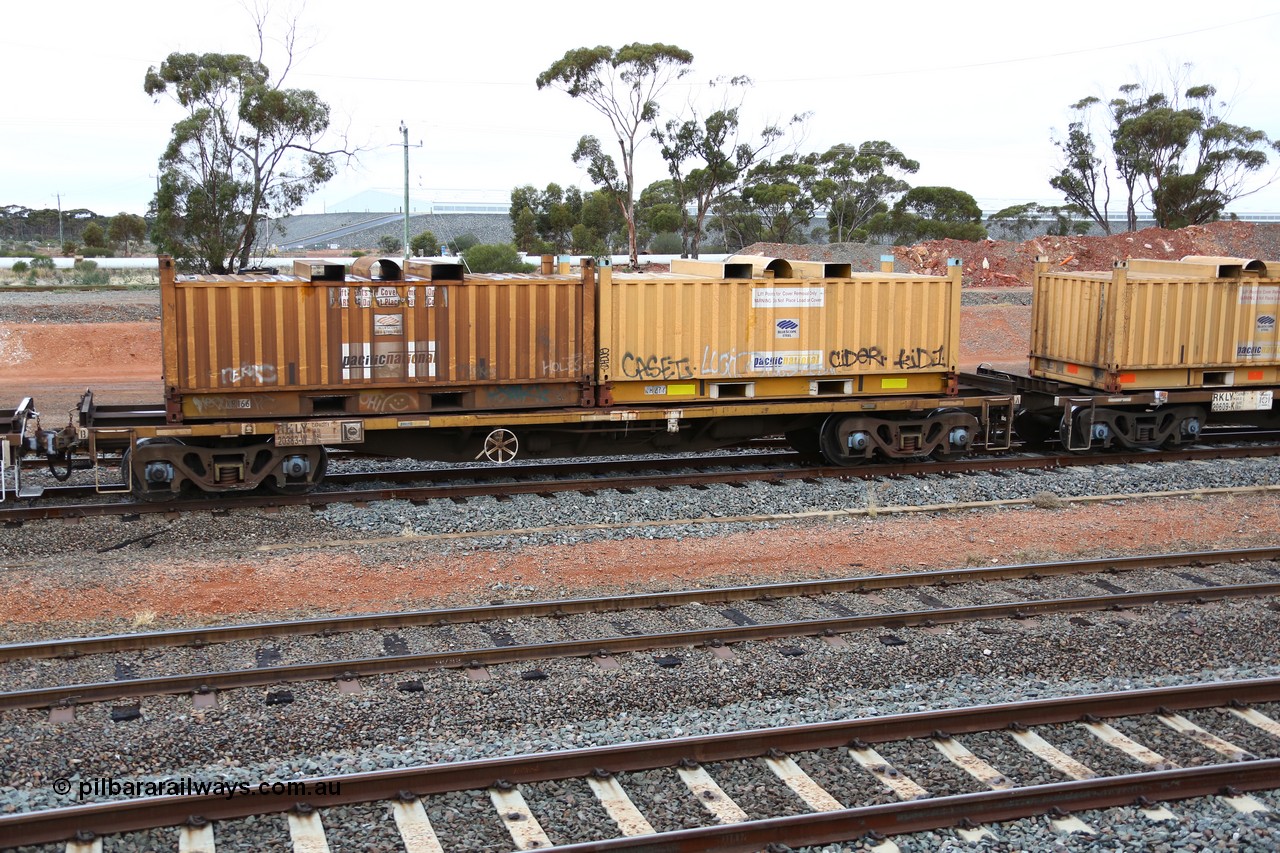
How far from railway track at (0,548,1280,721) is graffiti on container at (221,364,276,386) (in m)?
5.07

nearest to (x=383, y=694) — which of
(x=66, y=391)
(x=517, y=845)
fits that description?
(x=517, y=845)

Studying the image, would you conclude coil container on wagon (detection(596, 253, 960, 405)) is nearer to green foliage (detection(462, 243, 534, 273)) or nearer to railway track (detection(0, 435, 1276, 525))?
railway track (detection(0, 435, 1276, 525))

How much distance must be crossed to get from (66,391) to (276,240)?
69.3 meters

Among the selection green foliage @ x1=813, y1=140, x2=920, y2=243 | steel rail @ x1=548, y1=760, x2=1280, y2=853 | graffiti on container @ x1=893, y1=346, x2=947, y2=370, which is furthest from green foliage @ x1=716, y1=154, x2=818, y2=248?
steel rail @ x1=548, y1=760, x2=1280, y2=853

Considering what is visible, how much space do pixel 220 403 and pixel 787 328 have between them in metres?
7.31

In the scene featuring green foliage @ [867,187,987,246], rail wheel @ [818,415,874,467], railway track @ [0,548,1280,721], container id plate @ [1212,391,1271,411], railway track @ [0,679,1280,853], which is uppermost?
green foliage @ [867,187,987,246]

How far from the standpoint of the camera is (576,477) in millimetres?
15430

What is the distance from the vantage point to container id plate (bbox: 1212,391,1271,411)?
17453 mm

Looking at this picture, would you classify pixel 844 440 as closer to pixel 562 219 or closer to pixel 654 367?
pixel 654 367

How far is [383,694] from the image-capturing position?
8.12m

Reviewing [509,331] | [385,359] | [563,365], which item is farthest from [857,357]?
[385,359]

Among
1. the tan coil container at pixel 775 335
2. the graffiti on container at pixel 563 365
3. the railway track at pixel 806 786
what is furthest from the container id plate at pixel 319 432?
the railway track at pixel 806 786

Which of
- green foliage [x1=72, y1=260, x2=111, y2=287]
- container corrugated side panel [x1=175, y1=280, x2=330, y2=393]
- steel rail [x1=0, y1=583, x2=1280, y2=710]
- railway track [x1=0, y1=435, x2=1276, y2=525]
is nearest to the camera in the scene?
steel rail [x1=0, y1=583, x2=1280, y2=710]

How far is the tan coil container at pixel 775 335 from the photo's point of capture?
14.8 m
